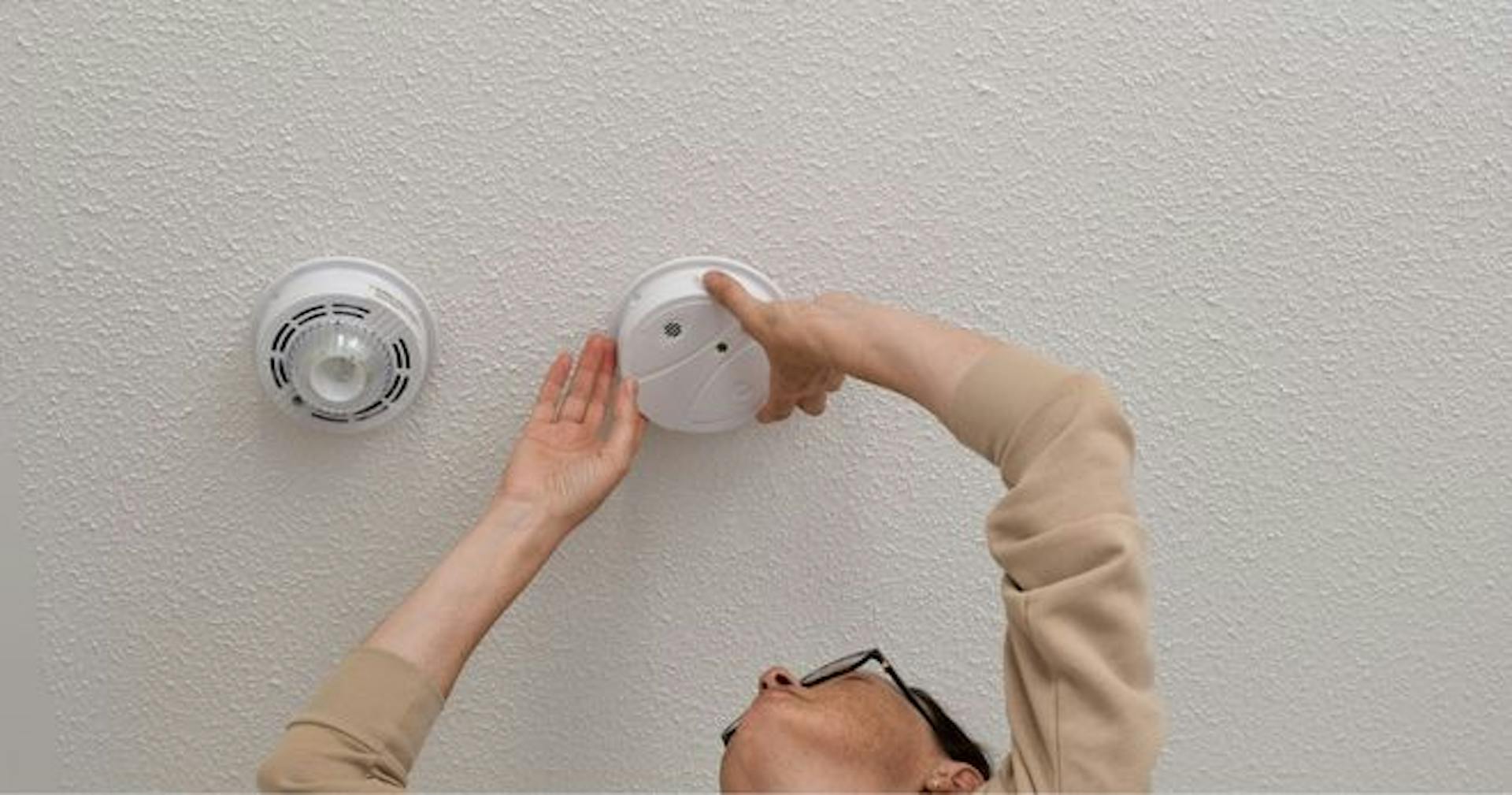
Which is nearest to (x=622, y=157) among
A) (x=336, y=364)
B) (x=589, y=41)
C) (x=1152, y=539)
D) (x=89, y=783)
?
(x=589, y=41)

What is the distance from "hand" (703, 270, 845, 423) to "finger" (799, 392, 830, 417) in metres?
0.02

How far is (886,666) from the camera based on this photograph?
952 mm

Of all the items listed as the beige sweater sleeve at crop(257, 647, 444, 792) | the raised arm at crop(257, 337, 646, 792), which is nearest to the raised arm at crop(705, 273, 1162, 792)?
the raised arm at crop(257, 337, 646, 792)

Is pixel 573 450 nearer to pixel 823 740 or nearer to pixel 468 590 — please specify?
pixel 468 590

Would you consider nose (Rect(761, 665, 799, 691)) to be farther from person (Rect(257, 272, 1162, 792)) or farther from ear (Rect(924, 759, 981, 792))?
ear (Rect(924, 759, 981, 792))

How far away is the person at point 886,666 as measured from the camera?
79 centimetres

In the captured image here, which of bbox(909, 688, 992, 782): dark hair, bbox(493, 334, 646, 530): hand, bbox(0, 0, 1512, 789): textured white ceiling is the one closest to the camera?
bbox(0, 0, 1512, 789): textured white ceiling

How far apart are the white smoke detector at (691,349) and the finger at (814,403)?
0.08 feet

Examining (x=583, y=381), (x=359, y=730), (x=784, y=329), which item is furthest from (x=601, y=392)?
(x=359, y=730)

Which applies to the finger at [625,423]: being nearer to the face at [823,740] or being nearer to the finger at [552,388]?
the finger at [552,388]

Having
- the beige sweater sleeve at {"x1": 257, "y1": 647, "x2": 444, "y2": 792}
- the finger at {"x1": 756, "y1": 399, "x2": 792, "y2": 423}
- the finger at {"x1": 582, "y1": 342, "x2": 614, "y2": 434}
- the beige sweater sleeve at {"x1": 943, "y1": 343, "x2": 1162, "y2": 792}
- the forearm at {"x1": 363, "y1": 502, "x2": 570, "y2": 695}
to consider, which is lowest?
the beige sweater sleeve at {"x1": 943, "y1": 343, "x2": 1162, "y2": 792}

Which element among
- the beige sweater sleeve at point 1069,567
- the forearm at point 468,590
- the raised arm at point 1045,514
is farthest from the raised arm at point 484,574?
the beige sweater sleeve at point 1069,567

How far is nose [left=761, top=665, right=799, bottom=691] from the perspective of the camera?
0.93 metres

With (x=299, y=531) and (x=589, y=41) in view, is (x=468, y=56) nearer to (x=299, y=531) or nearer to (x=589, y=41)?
(x=589, y=41)
